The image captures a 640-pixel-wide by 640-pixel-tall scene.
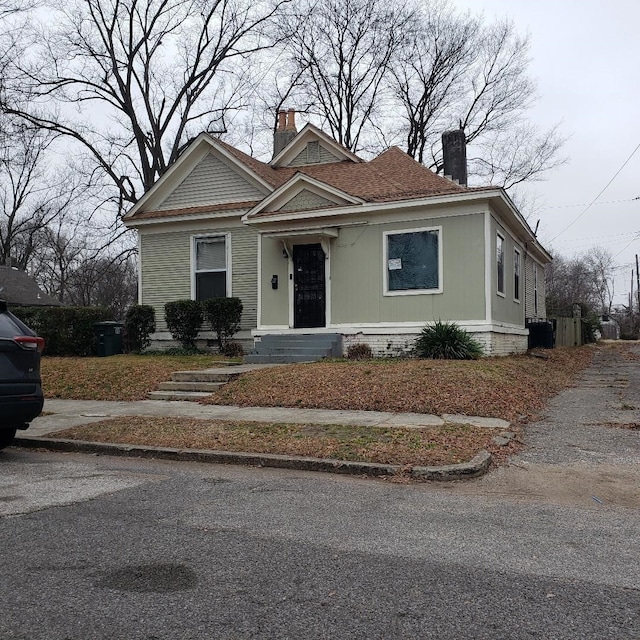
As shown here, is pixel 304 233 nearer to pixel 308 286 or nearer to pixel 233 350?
pixel 308 286

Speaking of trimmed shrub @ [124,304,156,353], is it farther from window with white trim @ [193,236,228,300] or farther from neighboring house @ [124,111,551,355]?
window with white trim @ [193,236,228,300]

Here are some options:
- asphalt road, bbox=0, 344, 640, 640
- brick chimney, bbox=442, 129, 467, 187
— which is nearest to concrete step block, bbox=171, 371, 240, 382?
asphalt road, bbox=0, 344, 640, 640

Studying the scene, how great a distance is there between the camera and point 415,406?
9.08 meters

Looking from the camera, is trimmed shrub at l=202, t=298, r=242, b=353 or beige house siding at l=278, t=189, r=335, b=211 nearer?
beige house siding at l=278, t=189, r=335, b=211

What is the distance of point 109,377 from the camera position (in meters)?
12.6

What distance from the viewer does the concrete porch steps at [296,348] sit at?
14.0 m

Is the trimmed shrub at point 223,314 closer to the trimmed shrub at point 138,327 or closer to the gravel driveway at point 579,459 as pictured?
the trimmed shrub at point 138,327

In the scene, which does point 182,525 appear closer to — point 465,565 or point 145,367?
point 465,565

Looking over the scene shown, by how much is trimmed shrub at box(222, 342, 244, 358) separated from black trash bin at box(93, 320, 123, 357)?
3.25 metres

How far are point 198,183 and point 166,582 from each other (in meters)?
16.1

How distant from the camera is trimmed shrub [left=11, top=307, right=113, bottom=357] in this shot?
17.2 meters

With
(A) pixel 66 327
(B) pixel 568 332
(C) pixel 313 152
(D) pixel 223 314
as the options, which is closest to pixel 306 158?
(C) pixel 313 152

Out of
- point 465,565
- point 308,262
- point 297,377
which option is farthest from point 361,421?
point 308,262

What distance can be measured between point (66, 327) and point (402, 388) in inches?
447
